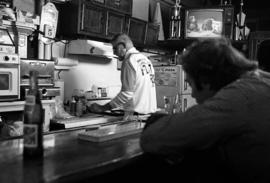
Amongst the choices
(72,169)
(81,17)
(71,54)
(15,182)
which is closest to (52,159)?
(72,169)

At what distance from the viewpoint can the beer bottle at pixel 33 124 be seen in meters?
1.39

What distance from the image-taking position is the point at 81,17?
409 centimetres

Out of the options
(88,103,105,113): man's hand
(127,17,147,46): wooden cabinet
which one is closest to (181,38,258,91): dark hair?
(88,103,105,113): man's hand

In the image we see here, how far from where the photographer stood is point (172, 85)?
585cm

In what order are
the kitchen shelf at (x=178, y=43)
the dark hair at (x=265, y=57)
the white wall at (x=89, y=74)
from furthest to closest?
the kitchen shelf at (x=178, y=43) → the white wall at (x=89, y=74) → the dark hair at (x=265, y=57)

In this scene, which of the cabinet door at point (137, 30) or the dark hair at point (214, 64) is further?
the cabinet door at point (137, 30)

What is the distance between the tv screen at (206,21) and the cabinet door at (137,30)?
105 cm

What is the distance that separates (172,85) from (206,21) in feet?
4.17

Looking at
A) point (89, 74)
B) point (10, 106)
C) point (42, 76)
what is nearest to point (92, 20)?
point (89, 74)

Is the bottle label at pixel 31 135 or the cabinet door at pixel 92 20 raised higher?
the cabinet door at pixel 92 20

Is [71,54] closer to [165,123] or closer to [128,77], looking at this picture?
[128,77]

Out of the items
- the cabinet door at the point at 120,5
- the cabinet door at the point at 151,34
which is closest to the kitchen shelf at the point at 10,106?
the cabinet door at the point at 120,5

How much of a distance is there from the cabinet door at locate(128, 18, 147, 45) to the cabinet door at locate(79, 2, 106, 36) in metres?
0.65

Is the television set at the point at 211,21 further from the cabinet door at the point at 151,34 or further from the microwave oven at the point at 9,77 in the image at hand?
the microwave oven at the point at 9,77
